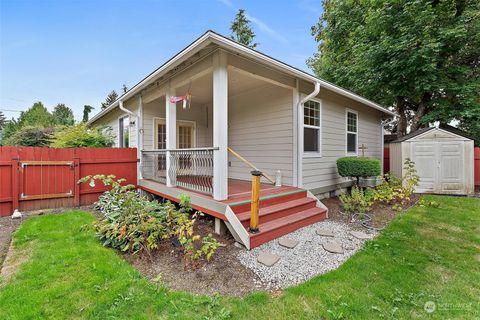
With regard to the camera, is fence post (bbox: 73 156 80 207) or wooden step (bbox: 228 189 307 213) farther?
fence post (bbox: 73 156 80 207)

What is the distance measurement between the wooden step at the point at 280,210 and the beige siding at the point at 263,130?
0.77 meters

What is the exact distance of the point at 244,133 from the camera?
6.68 metres

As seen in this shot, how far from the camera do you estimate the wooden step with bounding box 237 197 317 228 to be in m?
3.70

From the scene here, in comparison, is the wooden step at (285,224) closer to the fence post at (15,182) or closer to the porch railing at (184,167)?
the porch railing at (184,167)

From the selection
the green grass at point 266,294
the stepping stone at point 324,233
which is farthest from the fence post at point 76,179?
the stepping stone at point 324,233

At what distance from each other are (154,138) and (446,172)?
31.2 ft

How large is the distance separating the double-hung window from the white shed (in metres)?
3.86

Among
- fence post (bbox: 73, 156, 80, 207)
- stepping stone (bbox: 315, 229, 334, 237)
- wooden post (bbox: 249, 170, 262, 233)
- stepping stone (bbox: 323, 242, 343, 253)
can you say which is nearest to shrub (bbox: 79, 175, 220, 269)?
wooden post (bbox: 249, 170, 262, 233)

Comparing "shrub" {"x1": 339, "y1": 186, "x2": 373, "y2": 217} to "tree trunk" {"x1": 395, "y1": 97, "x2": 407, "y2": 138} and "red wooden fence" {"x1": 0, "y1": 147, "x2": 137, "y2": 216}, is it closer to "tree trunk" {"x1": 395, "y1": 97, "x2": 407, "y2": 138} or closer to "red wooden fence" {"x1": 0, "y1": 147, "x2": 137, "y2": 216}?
"red wooden fence" {"x1": 0, "y1": 147, "x2": 137, "y2": 216}

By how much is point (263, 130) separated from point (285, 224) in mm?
2929

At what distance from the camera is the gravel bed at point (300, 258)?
2.67 m

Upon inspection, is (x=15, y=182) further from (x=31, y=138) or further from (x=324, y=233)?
(x=31, y=138)

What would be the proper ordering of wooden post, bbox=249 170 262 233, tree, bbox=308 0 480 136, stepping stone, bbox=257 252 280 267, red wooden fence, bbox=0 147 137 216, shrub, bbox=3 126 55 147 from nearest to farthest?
stepping stone, bbox=257 252 280 267 → wooden post, bbox=249 170 262 233 → red wooden fence, bbox=0 147 137 216 → tree, bbox=308 0 480 136 → shrub, bbox=3 126 55 147

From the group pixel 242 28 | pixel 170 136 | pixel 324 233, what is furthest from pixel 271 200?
pixel 242 28
